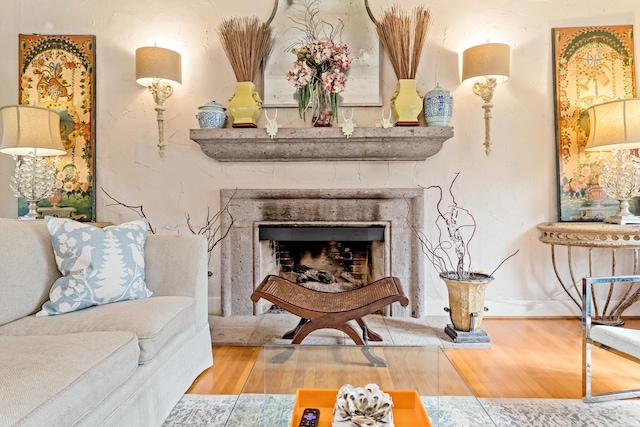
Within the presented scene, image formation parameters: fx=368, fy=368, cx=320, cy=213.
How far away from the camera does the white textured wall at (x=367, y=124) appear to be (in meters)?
2.94

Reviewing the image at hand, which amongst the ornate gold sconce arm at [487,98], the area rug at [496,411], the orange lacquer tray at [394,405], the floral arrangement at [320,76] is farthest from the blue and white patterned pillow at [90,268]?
the ornate gold sconce arm at [487,98]

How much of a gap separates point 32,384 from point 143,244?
1.02m

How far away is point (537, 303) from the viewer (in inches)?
116

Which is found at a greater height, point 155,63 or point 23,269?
point 155,63

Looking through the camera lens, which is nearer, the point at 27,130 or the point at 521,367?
the point at 521,367

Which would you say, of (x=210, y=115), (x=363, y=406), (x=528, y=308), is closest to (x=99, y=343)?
(x=363, y=406)

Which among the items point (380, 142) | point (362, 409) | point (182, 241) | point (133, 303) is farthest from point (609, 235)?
point (133, 303)

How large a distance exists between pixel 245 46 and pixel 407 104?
1314 mm

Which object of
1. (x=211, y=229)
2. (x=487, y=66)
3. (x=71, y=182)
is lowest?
(x=211, y=229)

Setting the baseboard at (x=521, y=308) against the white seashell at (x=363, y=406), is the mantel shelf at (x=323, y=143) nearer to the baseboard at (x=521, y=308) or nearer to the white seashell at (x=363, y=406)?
the baseboard at (x=521, y=308)

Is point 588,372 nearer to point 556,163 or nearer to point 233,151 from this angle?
point 556,163

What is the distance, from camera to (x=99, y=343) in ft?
4.04

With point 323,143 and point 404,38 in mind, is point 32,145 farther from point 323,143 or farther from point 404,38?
point 404,38

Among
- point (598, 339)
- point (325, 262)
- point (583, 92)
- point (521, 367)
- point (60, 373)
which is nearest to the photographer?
point (60, 373)
